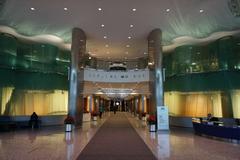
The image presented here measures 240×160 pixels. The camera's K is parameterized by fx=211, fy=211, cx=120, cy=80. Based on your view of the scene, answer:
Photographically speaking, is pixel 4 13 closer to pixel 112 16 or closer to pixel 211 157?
pixel 112 16

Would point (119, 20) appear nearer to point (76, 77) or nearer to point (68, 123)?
point (76, 77)

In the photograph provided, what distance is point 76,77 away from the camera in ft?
51.8

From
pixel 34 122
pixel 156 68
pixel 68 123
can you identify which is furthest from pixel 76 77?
pixel 156 68

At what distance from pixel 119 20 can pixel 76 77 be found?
5226 mm

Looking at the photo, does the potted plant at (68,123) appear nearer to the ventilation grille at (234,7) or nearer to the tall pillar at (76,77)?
the tall pillar at (76,77)

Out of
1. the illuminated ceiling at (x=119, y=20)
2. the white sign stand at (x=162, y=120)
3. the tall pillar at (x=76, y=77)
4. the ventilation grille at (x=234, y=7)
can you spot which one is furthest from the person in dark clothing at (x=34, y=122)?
the ventilation grille at (x=234, y=7)

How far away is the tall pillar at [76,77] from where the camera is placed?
1560 cm

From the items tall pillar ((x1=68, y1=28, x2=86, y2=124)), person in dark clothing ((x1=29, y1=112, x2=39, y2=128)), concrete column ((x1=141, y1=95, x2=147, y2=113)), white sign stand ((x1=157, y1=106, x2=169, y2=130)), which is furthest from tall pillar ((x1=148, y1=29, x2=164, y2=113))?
concrete column ((x1=141, y1=95, x2=147, y2=113))

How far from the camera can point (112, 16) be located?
14008mm

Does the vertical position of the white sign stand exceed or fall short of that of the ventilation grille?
it falls short

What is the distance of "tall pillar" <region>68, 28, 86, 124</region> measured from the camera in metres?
15.6

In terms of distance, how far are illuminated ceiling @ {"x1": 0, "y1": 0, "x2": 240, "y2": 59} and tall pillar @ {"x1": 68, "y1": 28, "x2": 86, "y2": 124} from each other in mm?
881

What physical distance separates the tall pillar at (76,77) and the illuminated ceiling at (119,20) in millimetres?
881

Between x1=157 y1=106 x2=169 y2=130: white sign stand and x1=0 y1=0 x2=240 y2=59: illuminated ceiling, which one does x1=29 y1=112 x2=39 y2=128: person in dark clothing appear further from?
x1=157 y1=106 x2=169 y2=130: white sign stand
